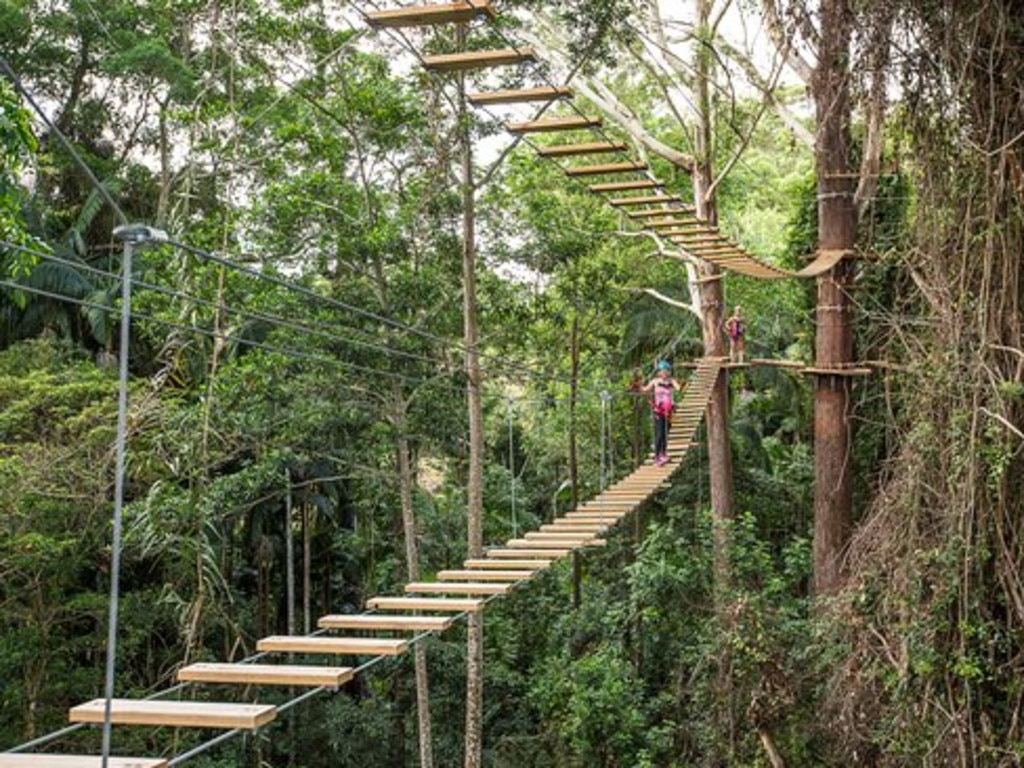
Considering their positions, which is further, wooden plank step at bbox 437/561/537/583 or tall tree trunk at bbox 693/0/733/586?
tall tree trunk at bbox 693/0/733/586

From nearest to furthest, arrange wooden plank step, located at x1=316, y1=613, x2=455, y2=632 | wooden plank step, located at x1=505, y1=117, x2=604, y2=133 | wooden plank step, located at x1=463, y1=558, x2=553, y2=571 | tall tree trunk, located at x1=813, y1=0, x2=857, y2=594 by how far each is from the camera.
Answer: wooden plank step, located at x1=316, y1=613, x2=455, y2=632 → wooden plank step, located at x1=505, y1=117, x2=604, y2=133 → wooden plank step, located at x1=463, y1=558, x2=553, y2=571 → tall tree trunk, located at x1=813, y1=0, x2=857, y2=594

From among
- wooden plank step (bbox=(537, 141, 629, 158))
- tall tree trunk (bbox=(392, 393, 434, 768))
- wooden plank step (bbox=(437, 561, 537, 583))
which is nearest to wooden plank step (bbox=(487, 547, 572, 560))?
wooden plank step (bbox=(437, 561, 537, 583))

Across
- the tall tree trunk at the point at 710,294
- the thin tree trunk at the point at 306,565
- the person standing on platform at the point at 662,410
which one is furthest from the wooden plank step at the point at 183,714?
the thin tree trunk at the point at 306,565

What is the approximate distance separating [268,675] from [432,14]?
1956mm

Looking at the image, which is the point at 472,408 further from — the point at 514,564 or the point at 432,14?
the point at 432,14

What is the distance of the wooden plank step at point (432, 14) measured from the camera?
3352mm

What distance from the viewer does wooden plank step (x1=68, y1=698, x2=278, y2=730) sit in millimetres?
2480

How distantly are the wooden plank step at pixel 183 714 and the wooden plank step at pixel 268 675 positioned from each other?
1.03 feet

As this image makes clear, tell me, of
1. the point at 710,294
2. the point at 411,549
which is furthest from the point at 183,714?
the point at 710,294

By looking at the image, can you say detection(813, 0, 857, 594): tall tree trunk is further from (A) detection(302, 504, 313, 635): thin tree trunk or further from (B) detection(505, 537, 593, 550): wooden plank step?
(A) detection(302, 504, 313, 635): thin tree trunk

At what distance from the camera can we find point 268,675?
2.96 meters

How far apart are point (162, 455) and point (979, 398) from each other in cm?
626

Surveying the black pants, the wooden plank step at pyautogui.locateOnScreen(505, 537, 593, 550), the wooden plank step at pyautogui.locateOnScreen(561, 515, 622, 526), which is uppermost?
the black pants

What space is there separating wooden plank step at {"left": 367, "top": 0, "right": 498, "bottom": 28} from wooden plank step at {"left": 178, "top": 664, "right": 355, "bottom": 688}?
1.83 m
